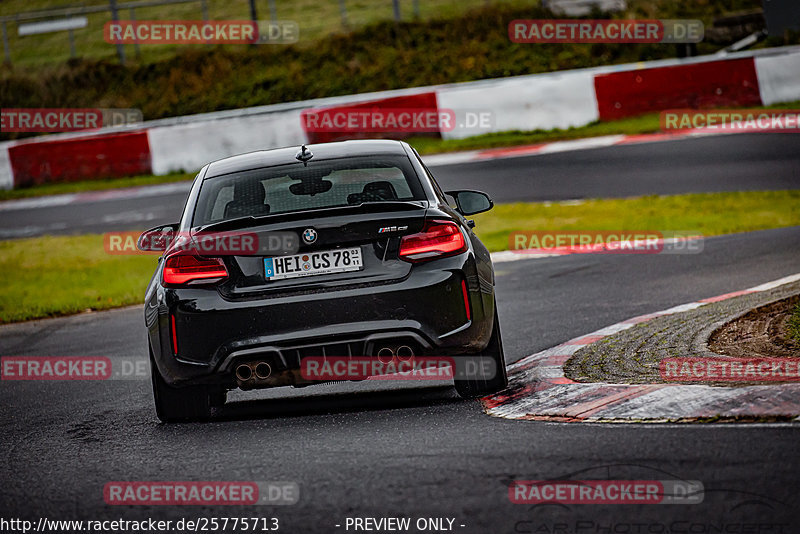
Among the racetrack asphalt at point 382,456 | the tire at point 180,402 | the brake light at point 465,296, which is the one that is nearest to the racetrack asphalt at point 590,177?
the racetrack asphalt at point 382,456

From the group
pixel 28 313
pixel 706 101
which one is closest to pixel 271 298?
pixel 28 313

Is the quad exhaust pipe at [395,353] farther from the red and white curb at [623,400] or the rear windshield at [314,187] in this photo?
the rear windshield at [314,187]

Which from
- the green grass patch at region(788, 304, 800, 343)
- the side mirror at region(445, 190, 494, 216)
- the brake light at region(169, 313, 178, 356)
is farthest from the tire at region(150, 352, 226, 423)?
the green grass patch at region(788, 304, 800, 343)

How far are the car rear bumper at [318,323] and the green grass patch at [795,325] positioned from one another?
2.30 metres

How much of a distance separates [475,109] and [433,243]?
52.5 ft

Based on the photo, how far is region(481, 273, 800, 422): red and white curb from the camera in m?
5.57

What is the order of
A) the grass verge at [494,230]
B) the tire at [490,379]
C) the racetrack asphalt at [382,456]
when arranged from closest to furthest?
the racetrack asphalt at [382,456]
the tire at [490,379]
the grass verge at [494,230]

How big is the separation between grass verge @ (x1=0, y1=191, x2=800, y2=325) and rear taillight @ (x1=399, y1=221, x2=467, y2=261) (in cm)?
684

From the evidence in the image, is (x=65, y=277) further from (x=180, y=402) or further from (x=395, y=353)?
(x=395, y=353)

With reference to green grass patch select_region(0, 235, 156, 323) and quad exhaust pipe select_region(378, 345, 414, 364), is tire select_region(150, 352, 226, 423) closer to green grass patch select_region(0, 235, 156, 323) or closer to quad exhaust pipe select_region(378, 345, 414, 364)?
quad exhaust pipe select_region(378, 345, 414, 364)

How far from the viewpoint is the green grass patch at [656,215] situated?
13.7 metres

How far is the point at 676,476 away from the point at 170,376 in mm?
2758

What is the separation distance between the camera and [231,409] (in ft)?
22.9

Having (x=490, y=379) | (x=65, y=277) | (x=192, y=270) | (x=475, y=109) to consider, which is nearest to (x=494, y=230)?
(x=65, y=277)
